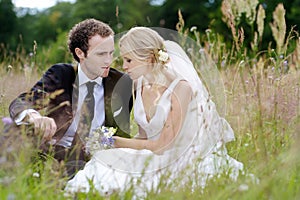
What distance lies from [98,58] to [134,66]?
1.16 feet

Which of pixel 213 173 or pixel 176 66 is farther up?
pixel 176 66

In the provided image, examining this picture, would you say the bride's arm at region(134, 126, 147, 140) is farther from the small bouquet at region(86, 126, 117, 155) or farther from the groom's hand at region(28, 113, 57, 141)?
the groom's hand at region(28, 113, 57, 141)

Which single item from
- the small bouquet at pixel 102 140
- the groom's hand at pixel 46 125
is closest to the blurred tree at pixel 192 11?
the small bouquet at pixel 102 140

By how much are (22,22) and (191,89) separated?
27.7m

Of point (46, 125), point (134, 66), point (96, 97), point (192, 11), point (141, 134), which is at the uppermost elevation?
point (134, 66)

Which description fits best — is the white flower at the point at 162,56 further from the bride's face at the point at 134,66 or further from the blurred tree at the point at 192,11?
the blurred tree at the point at 192,11

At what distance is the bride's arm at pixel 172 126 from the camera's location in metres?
3.26

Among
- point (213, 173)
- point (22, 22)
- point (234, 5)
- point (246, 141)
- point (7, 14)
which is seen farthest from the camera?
point (22, 22)

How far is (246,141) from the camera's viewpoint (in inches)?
140

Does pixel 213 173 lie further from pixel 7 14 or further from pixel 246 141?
pixel 7 14

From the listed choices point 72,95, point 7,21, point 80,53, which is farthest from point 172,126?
point 7,21

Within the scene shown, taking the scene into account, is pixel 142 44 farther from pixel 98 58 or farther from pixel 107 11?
pixel 107 11

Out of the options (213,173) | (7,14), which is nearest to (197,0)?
(7,14)

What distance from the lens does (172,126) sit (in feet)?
10.8
